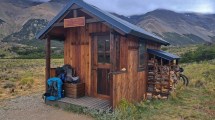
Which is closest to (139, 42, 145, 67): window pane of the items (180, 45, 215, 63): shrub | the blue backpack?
the blue backpack

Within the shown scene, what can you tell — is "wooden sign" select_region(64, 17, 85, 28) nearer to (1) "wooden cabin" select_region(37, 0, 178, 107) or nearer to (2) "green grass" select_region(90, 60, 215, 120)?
(1) "wooden cabin" select_region(37, 0, 178, 107)

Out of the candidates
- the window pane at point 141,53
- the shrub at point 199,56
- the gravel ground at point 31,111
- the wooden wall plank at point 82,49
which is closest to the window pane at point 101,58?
the wooden wall plank at point 82,49

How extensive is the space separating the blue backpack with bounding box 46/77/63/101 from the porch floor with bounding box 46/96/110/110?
0.69ft

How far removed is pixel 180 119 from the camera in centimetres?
795

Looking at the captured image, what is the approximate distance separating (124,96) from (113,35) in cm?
225

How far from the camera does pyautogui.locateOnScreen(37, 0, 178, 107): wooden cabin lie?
27.8 feet

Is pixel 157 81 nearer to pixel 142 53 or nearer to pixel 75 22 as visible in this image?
pixel 142 53

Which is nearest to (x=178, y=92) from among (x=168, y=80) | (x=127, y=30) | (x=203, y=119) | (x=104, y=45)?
(x=168, y=80)

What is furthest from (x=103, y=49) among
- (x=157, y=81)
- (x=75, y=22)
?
(x=157, y=81)

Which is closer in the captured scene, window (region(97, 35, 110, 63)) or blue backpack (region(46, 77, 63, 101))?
window (region(97, 35, 110, 63))

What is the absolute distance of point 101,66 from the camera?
9680 mm

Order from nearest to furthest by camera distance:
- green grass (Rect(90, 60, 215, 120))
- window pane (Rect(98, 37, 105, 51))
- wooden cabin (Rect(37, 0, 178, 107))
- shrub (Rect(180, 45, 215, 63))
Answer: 1. green grass (Rect(90, 60, 215, 120))
2. wooden cabin (Rect(37, 0, 178, 107))
3. window pane (Rect(98, 37, 105, 51))
4. shrub (Rect(180, 45, 215, 63))

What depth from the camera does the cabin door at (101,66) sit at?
31.2 ft

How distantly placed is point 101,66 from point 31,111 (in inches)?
126
